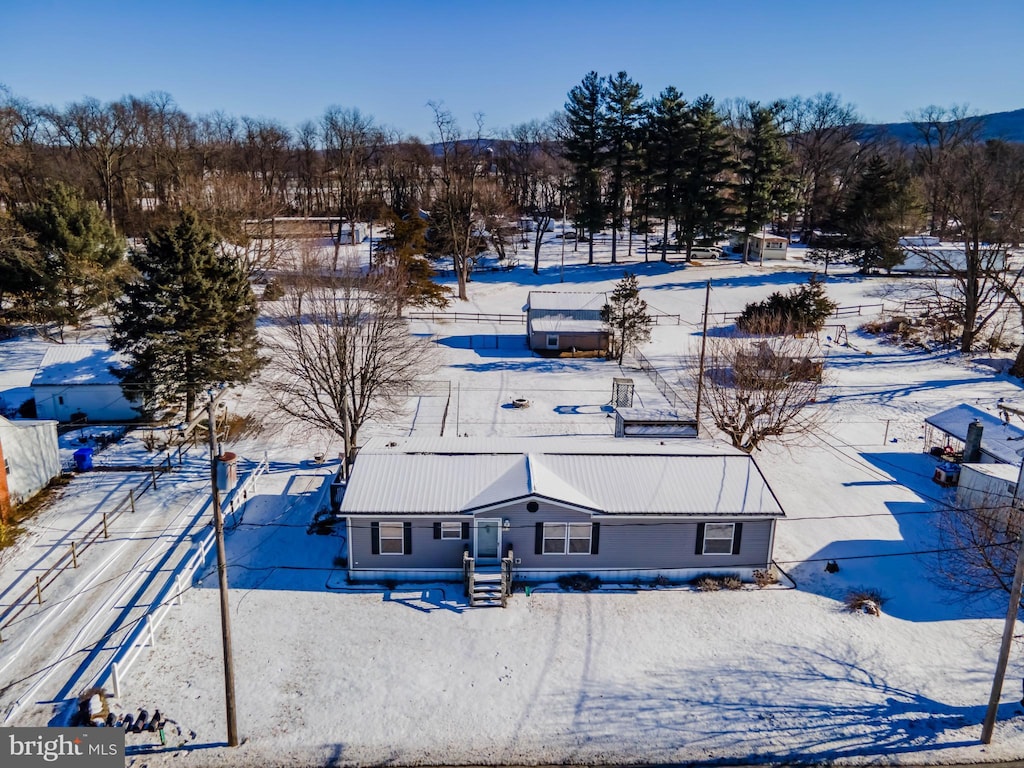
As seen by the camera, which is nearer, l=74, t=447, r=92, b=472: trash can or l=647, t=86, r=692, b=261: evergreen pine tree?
l=74, t=447, r=92, b=472: trash can

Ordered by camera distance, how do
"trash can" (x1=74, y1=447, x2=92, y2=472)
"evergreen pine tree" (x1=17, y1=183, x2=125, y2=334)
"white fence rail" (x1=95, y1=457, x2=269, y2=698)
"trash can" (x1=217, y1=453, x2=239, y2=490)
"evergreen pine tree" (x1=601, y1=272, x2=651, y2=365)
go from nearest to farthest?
"white fence rail" (x1=95, y1=457, x2=269, y2=698), "trash can" (x1=217, y1=453, x2=239, y2=490), "trash can" (x1=74, y1=447, x2=92, y2=472), "evergreen pine tree" (x1=17, y1=183, x2=125, y2=334), "evergreen pine tree" (x1=601, y1=272, x2=651, y2=365)

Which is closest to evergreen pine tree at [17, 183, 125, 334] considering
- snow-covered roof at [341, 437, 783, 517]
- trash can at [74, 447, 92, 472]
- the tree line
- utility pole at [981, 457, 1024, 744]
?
the tree line

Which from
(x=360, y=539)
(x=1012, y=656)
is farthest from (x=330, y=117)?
(x=1012, y=656)

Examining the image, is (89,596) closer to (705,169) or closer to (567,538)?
(567,538)

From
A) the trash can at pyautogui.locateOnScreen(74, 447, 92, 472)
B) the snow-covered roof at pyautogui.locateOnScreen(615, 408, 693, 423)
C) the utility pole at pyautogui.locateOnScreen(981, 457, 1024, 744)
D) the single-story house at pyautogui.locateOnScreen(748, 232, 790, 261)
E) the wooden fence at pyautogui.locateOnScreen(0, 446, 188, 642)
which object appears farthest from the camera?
the single-story house at pyautogui.locateOnScreen(748, 232, 790, 261)

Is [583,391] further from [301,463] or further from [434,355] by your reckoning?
[301,463]

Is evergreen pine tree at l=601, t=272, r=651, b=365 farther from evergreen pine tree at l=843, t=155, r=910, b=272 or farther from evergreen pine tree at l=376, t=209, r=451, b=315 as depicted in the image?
evergreen pine tree at l=843, t=155, r=910, b=272
